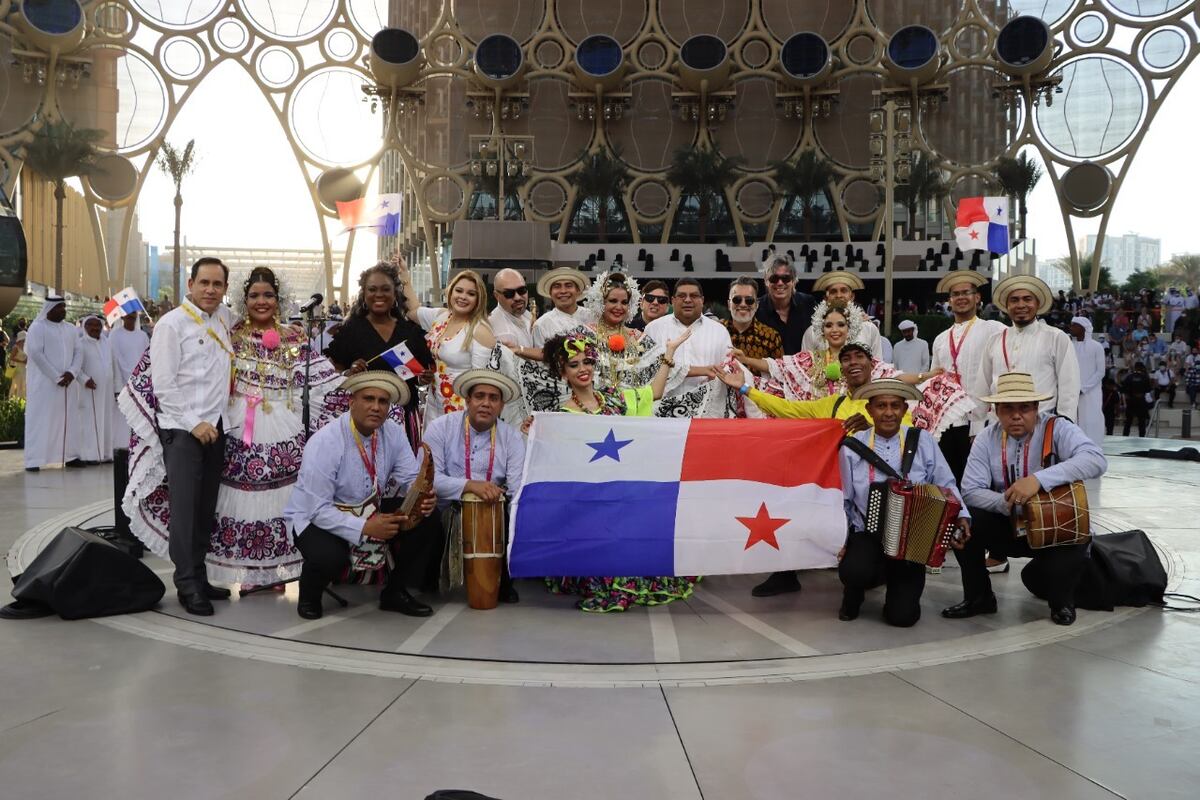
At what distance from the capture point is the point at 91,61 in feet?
163

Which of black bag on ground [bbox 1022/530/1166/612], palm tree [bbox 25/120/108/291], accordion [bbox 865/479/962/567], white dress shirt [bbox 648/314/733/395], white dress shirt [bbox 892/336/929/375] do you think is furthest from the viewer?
palm tree [bbox 25/120/108/291]

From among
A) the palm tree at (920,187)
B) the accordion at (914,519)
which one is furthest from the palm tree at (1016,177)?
the accordion at (914,519)

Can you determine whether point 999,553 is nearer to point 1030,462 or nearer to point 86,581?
point 1030,462

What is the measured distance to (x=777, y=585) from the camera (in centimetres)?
578

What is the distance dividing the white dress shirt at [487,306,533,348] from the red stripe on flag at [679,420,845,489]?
63.0 inches

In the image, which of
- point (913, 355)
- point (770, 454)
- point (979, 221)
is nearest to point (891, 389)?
point (770, 454)

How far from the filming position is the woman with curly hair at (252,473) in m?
5.48

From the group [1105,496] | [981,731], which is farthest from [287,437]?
[1105,496]

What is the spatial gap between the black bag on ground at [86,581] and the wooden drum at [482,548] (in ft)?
5.34

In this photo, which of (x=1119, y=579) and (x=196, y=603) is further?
(x=1119, y=579)

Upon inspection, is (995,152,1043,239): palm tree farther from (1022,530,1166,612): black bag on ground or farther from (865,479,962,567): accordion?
(865,479,962,567): accordion

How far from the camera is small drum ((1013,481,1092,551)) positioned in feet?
16.2

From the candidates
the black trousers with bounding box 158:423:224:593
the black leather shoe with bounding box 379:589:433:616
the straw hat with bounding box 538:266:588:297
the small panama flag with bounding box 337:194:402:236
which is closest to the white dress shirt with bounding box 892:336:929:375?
the small panama flag with bounding box 337:194:402:236

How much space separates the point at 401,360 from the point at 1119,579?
4.19 metres
